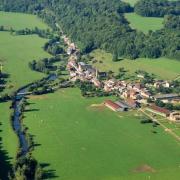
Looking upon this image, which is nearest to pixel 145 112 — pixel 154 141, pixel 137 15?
pixel 154 141

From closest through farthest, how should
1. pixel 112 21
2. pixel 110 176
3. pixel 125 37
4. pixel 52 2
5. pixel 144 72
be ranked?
pixel 110 176 < pixel 144 72 < pixel 125 37 < pixel 112 21 < pixel 52 2

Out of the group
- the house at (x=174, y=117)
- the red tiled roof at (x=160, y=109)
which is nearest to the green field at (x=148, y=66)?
the red tiled roof at (x=160, y=109)

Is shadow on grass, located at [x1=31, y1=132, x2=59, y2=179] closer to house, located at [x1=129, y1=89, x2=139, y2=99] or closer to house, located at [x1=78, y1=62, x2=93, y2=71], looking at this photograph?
house, located at [x1=129, y1=89, x2=139, y2=99]

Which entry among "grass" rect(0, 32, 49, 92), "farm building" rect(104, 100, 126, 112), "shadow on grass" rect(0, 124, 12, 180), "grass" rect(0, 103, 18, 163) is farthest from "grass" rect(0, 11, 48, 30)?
"shadow on grass" rect(0, 124, 12, 180)

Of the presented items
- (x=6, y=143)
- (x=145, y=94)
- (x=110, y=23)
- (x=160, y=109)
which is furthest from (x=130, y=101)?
(x=110, y=23)

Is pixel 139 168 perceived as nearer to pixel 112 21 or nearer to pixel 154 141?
pixel 154 141

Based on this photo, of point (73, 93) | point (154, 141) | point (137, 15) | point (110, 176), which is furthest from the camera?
point (137, 15)

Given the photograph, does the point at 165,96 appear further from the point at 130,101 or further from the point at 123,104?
the point at 123,104
